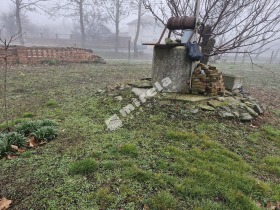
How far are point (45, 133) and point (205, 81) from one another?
3.88m

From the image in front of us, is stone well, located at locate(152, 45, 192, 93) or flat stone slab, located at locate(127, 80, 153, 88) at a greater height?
stone well, located at locate(152, 45, 192, 93)

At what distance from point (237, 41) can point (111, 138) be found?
16.2ft

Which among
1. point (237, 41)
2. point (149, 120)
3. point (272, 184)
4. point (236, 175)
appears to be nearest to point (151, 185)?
point (236, 175)

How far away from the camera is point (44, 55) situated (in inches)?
578

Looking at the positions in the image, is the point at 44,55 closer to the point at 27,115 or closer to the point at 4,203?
the point at 27,115

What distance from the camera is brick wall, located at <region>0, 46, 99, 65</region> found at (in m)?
13.4

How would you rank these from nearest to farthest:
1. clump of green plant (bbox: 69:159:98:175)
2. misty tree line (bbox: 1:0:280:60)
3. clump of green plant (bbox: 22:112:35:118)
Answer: clump of green plant (bbox: 69:159:98:175)
clump of green plant (bbox: 22:112:35:118)
misty tree line (bbox: 1:0:280:60)

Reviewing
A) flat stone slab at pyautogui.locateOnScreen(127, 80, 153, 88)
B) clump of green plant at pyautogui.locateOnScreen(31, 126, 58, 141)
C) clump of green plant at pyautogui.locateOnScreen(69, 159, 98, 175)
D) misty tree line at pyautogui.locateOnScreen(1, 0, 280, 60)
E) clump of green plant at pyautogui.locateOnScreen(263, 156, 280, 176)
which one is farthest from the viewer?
misty tree line at pyautogui.locateOnScreen(1, 0, 280, 60)

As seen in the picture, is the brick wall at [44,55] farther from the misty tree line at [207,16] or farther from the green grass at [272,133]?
the green grass at [272,133]

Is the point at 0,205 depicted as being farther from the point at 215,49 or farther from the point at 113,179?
the point at 215,49

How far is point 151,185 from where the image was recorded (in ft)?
9.76

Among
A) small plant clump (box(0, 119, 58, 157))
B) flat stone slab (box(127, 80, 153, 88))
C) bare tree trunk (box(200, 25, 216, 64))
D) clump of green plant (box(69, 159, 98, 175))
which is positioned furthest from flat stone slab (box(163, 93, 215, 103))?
clump of green plant (box(69, 159, 98, 175))

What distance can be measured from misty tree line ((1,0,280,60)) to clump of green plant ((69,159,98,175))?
475cm

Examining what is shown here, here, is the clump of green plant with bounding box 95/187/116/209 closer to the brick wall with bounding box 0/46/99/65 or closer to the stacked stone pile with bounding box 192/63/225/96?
the stacked stone pile with bounding box 192/63/225/96
